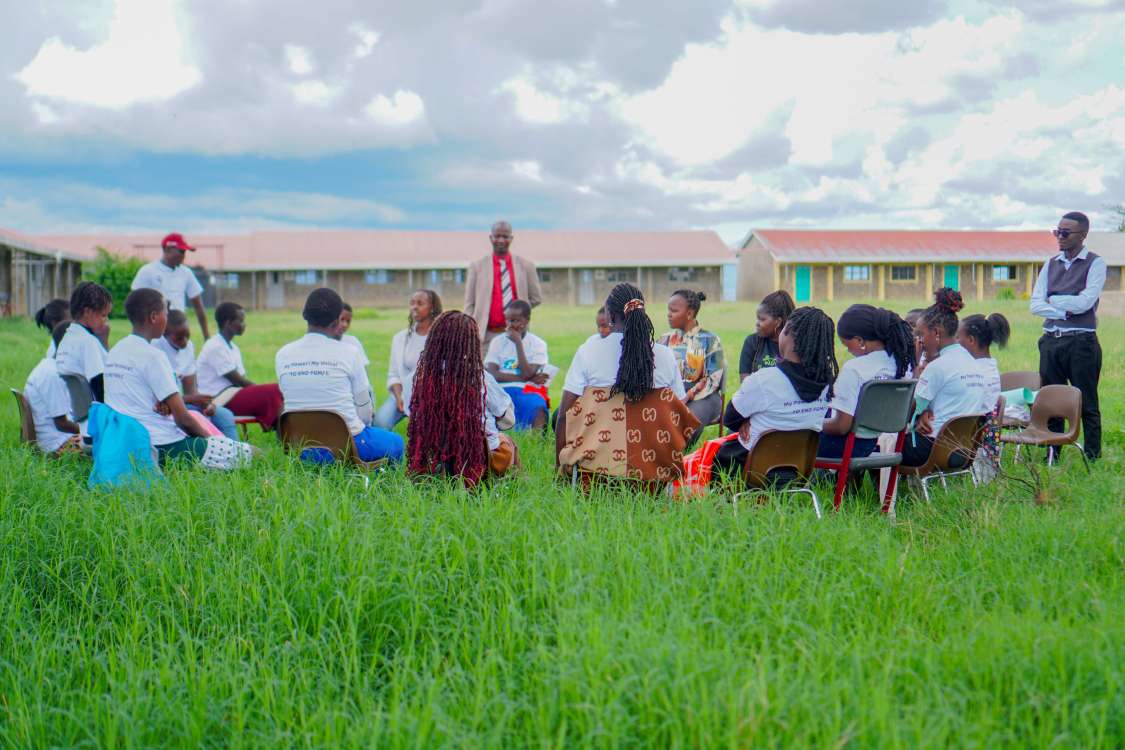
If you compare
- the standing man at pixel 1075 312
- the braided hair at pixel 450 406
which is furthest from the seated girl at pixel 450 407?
the standing man at pixel 1075 312

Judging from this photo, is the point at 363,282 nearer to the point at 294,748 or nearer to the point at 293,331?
the point at 293,331

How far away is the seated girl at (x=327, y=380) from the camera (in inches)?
217

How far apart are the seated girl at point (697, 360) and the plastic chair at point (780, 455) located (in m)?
2.12

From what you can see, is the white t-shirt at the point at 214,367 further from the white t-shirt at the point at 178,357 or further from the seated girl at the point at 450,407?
the seated girl at the point at 450,407

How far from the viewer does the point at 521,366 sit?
8188 mm

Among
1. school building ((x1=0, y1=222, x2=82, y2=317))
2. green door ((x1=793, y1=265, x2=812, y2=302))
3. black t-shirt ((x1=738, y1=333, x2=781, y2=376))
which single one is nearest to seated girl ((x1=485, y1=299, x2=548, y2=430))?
black t-shirt ((x1=738, y1=333, x2=781, y2=376))

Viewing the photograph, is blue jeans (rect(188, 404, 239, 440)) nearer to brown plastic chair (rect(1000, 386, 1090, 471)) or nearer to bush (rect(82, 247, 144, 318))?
brown plastic chair (rect(1000, 386, 1090, 471))

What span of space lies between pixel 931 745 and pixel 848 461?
2484 millimetres

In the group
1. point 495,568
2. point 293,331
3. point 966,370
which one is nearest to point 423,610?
point 495,568

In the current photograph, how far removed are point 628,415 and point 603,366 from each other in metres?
0.34

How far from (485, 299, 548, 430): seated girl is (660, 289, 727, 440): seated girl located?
4.83 ft

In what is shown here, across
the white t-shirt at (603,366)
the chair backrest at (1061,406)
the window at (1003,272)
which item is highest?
the window at (1003,272)

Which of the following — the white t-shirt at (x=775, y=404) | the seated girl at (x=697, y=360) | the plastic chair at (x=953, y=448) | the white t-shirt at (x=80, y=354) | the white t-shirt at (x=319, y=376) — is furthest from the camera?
the seated girl at (x=697, y=360)

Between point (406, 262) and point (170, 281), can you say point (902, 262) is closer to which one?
point (406, 262)
